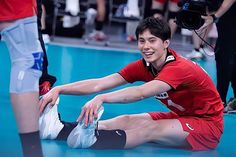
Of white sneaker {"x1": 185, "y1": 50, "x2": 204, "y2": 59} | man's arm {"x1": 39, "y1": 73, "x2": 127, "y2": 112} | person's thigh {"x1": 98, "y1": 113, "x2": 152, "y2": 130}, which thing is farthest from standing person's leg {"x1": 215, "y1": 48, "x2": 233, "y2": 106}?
white sneaker {"x1": 185, "y1": 50, "x2": 204, "y2": 59}

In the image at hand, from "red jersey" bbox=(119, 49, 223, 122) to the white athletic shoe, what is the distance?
442 millimetres

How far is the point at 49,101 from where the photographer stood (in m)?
3.41

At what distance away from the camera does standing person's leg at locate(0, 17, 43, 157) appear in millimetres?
2434

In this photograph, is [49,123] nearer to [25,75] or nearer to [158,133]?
[158,133]

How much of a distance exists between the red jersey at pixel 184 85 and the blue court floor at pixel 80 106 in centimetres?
27

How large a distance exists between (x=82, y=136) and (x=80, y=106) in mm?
1343

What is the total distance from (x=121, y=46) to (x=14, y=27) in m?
6.12

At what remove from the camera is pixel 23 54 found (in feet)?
8.00

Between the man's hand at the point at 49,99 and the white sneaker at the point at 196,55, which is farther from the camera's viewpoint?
the white sneaker at the point at 196,55

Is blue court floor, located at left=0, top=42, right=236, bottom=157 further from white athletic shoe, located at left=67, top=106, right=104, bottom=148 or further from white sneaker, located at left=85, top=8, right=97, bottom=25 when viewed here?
white sneaker, located at left=85, top=8, right=97, bottom=25

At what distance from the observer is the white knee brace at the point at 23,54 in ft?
8.00

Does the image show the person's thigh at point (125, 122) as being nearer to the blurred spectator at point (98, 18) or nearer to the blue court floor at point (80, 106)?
the blue court floor at point (80, 106)

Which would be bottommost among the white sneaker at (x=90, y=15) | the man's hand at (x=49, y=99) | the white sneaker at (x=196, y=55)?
the white sneaker at (x=196, y=55)

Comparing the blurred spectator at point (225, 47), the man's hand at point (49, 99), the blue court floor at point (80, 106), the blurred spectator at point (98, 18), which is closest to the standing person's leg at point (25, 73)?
the blue court floor at point (80, 106)
